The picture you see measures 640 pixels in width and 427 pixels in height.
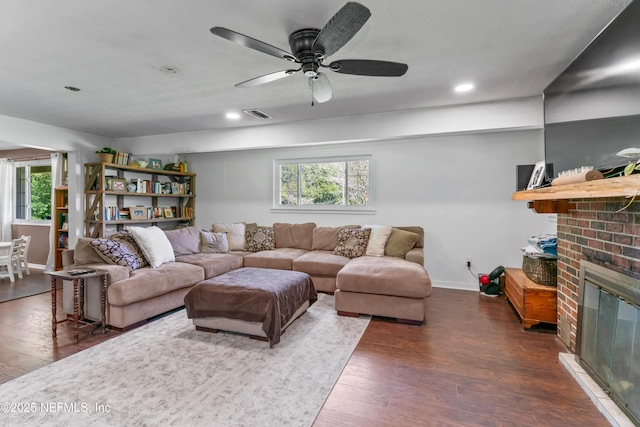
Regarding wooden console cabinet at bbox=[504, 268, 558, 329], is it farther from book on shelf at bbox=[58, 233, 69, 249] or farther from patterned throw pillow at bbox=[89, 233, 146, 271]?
book on shelf at bbox=[58, 233, 69, 249]

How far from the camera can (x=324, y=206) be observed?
5234 mm

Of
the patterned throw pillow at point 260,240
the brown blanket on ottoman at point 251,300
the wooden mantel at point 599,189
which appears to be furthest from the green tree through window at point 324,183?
the wooden mantel at point 599,189

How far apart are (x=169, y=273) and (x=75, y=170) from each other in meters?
3.29

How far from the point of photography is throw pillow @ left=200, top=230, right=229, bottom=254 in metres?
4.55

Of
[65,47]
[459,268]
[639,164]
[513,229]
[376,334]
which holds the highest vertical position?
[65,47]

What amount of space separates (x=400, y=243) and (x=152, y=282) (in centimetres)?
292

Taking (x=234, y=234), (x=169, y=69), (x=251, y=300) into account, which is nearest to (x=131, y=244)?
(x=234, y=234)

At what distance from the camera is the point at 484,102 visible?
3.68 m

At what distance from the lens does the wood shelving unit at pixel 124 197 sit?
479cm

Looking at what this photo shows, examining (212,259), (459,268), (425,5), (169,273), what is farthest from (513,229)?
(169,273)

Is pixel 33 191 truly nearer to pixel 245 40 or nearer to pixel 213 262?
pixel 213 262

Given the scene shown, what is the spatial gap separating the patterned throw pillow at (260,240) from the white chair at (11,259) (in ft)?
11.5

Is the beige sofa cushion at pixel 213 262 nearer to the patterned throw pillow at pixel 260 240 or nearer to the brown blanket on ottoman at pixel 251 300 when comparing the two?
the patterned throw pillow at pixel 260 240

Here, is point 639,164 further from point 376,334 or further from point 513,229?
point 513,229
